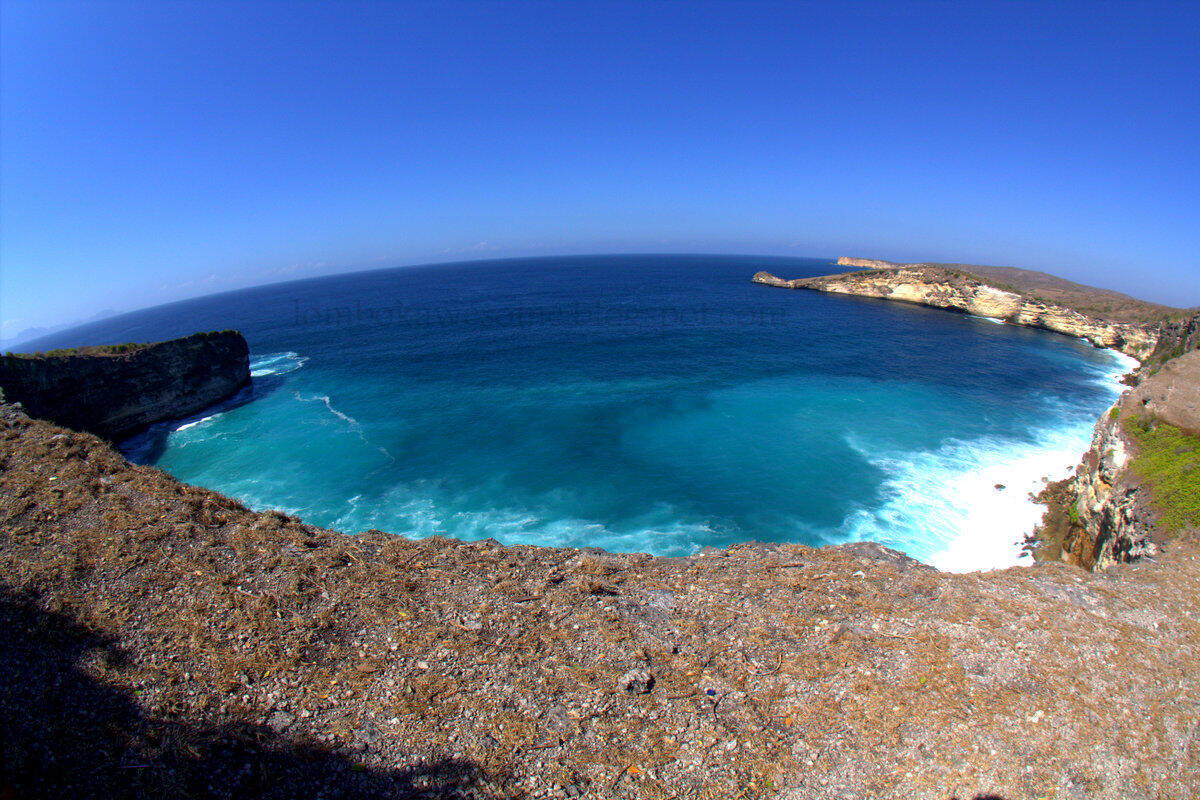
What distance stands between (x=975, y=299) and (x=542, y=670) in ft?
414

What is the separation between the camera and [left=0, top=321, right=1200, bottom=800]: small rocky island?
303 inches

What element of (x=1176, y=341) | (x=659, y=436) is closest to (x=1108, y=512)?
(x=659, y=436)

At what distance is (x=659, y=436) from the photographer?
3700 cm

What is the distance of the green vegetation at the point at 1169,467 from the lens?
56.5 ft

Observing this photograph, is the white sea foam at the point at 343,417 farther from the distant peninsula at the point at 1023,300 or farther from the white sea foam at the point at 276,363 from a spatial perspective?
the distant peninsula at the point at 1023,300

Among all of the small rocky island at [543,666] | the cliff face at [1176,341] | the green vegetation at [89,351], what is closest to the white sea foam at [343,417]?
the green vegetation at [89,351]

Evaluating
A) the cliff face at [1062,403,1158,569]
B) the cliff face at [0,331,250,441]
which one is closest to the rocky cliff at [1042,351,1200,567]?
the cliff face at [1062,403,1158,569]

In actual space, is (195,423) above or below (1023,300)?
below

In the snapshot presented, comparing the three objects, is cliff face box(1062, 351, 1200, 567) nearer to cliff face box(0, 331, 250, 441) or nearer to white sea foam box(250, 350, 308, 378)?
cliff face box(0, 331, 250, 441)

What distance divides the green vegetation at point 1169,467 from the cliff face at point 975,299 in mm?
65859

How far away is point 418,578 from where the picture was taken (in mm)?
12734

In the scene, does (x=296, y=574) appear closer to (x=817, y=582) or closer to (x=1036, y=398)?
(x=817, y=582)

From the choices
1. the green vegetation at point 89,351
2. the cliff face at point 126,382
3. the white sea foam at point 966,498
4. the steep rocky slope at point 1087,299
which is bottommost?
the white sea foam at point 966,498

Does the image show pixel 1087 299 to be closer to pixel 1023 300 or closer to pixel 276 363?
pixel 1023 300
